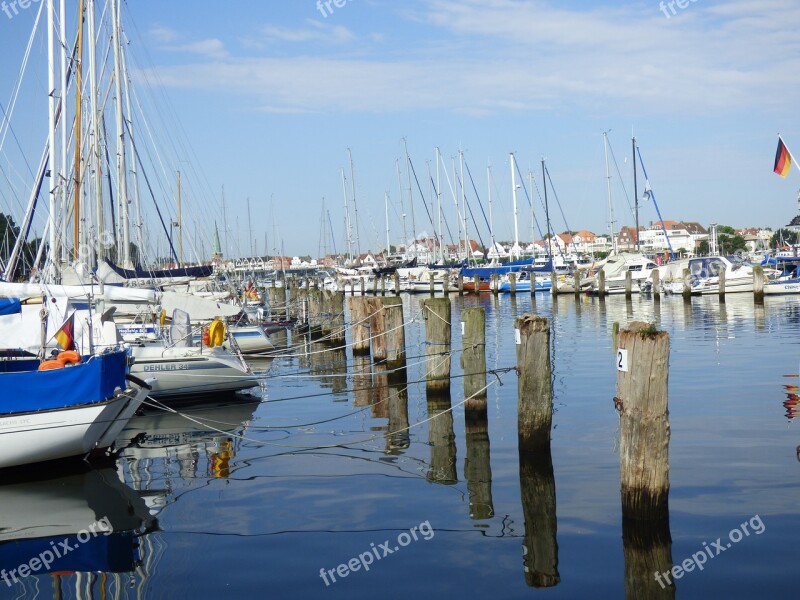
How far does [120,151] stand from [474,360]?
23.7 metres

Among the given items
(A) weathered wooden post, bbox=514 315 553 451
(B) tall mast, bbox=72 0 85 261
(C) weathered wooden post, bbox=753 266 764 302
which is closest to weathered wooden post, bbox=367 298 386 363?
(B) tall mast, bbox=72 0 85 261

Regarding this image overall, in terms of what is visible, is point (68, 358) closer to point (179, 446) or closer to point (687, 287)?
point (179, 446)

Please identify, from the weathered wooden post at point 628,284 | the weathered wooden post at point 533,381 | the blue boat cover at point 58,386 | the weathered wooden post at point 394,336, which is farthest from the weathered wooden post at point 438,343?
the weathered wooden post at point 628,284

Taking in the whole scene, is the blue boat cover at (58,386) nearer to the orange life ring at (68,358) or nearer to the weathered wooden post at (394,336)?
the orange life ring at (68,358)

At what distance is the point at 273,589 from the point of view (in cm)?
939

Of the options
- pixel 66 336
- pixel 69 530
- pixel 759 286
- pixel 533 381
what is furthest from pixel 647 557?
pixel 759 286

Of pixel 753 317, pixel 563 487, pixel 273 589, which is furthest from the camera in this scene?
pixel 753 317

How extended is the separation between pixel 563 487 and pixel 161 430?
9.49 meters

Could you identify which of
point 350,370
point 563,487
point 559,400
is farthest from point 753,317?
point 563,487

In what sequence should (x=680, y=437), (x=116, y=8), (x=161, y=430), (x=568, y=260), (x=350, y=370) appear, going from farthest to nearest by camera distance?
(x=568, y=260), (x=116, y=8), (x=350, y=370), (x=161, y=430), (x=680, y=437)

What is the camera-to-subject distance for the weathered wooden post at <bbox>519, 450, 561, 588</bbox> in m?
9.55

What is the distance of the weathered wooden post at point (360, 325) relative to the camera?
27.5 metres

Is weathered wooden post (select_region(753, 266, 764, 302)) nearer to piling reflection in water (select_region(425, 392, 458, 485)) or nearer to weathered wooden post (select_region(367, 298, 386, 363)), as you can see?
weathered wooden post (select_region(367, 298, 386, 363))

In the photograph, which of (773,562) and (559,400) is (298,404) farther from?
(773,562)
